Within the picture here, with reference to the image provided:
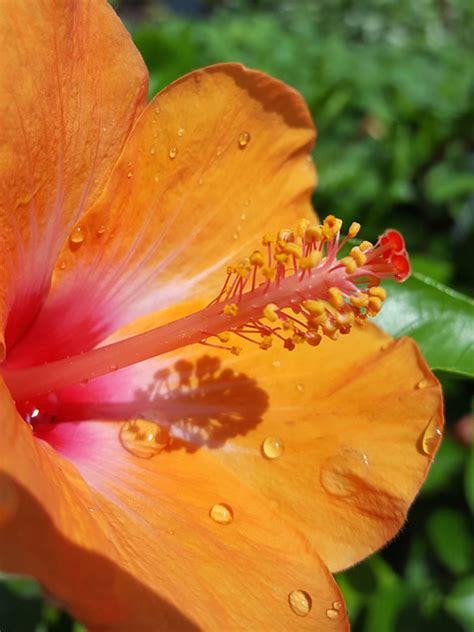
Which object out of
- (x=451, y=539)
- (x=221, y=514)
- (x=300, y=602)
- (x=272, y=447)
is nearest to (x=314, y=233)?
(x=272, y=447)

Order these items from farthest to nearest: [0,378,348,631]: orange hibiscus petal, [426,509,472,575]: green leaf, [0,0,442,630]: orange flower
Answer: [426,509,472,575]: green leaf, [0,0,442,630]: orange flower, [0,378,348,631]: orange hibiscus petal

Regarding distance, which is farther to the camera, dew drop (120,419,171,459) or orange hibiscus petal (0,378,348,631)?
dew drop (120,419,171,459)

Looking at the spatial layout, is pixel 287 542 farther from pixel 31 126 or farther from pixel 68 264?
pixel 31 126

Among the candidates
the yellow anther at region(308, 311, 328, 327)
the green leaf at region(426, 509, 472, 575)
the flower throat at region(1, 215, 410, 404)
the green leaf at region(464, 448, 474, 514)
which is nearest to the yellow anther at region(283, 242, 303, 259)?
the flower throat at region(1, 215, 410, 404)

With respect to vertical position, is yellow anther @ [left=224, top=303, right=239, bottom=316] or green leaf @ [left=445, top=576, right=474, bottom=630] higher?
yellow anther @ [left=224, top=303, right=239, bottom=316]

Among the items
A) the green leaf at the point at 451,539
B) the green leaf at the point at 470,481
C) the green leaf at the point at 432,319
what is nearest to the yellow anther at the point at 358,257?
the green leaf at the point at 432,319

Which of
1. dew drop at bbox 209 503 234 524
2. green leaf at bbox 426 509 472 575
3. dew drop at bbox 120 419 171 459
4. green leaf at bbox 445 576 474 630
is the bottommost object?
green leaf at bbox 426 509 472 575

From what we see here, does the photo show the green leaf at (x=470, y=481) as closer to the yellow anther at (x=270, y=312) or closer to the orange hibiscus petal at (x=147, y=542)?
the orange hibiscus petal at (x=147, y=542)

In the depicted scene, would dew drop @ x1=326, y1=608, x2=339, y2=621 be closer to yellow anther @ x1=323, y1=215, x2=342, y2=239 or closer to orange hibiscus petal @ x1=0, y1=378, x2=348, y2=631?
orange hibiscus petal @ x1=0, y1=378, x2=348, y2=631
